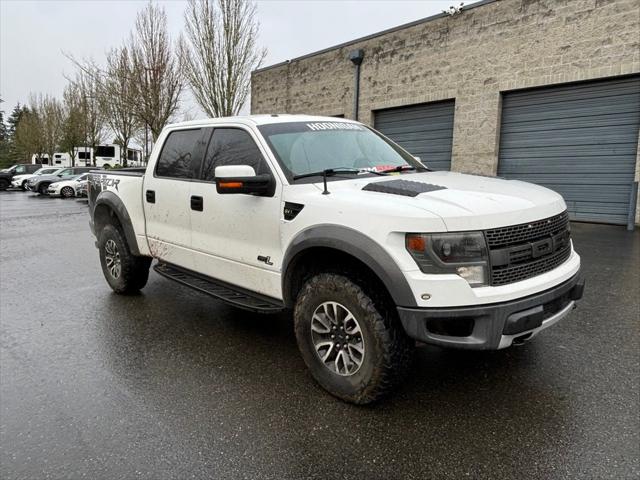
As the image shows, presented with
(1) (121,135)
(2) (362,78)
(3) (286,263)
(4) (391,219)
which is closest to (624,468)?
(4) (391,219)

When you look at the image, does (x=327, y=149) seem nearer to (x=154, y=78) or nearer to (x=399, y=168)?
(x=399, y=168)

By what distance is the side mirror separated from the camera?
3.25m

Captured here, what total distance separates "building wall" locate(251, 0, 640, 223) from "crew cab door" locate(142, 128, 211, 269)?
384 inches

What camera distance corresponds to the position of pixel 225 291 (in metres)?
3.97

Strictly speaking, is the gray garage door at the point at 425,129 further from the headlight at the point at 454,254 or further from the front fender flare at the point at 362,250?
the headlight at the point at 454,254

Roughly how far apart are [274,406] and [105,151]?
4528cm

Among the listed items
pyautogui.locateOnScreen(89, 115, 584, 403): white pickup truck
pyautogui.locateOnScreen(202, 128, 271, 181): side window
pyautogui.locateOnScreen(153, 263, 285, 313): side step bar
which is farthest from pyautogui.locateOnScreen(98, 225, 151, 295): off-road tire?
pyautogui.locateOnScreen(202, 128, 271, 181): side window

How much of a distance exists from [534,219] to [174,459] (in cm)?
244

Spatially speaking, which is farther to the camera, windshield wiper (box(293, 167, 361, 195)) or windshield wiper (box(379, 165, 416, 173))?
windshield wiper (box(379, 165, 416, 173))

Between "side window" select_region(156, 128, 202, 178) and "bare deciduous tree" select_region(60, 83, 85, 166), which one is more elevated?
"bare deciduous tree" select_region(60, 83, 85, 166)

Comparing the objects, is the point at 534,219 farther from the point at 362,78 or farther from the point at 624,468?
the point at 362,78

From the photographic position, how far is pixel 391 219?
2.68 m

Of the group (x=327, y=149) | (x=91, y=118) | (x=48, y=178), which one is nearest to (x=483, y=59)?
(x=327, y=149)

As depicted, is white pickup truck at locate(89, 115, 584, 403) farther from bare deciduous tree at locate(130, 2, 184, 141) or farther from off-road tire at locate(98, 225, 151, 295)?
bare deciduous tree at locate(130, 2, 184, 141)
